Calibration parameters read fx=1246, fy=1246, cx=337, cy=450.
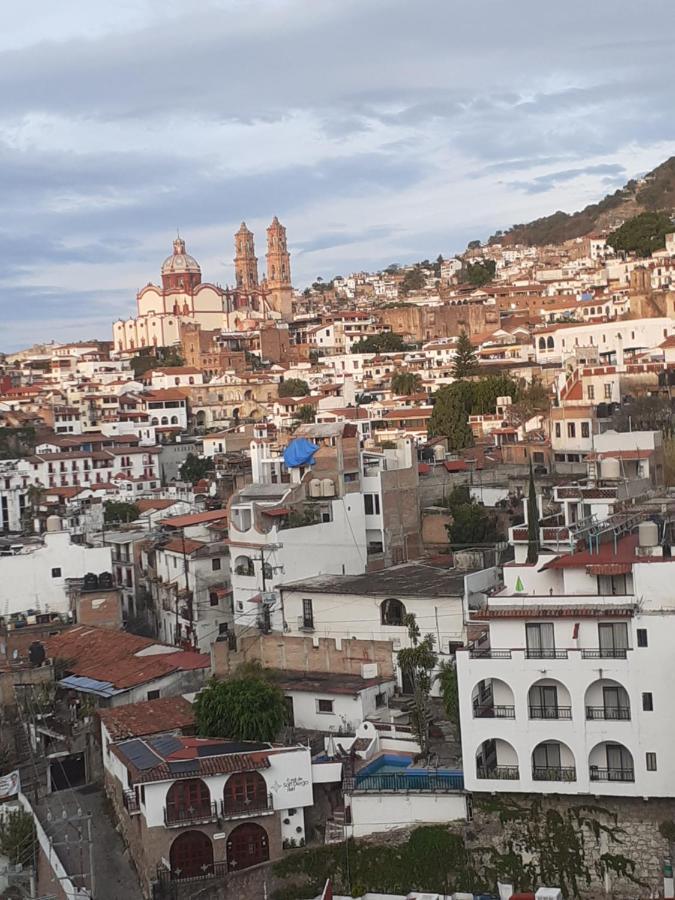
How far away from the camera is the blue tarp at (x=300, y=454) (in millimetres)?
32094

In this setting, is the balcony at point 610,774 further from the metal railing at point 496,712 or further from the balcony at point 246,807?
the balcony at point 246,807

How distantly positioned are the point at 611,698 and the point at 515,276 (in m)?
86.2

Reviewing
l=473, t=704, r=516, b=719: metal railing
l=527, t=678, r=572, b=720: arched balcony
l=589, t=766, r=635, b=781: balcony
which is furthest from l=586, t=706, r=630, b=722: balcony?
l=473, t=704, r=516, b=719: metal railing

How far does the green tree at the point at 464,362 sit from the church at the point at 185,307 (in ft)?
117

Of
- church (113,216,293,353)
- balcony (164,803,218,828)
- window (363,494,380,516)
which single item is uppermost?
church (113,216,293,353)

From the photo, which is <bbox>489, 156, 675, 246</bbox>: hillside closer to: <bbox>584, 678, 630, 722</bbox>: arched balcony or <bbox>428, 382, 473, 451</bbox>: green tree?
<bbox>428, 382, 473, 451</bbox>: green tree

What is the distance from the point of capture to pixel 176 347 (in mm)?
95562

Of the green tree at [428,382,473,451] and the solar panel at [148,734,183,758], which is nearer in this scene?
the solar panel at [148,734,183,758]

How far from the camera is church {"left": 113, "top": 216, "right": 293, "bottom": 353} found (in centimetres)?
9962

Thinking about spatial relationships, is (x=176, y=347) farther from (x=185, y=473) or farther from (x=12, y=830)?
(x=12, y=830)

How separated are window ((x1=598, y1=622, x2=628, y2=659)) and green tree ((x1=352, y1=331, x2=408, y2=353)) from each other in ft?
206

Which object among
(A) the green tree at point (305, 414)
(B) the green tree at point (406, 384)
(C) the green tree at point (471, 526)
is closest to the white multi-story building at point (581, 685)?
(C) the green tree at point (471, 526)

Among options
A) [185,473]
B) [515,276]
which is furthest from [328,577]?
[515,276]

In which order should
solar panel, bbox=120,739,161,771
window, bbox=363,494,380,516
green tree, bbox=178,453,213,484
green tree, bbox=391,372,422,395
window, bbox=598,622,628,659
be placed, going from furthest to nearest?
green tree, bbox=391,372,422,395 < green tree, bbox=178,453,213,484 < window, bbox=363,494,380,516 < solar panel, bbox=120,739,161,771 < window, bbox=598,622,628,659
